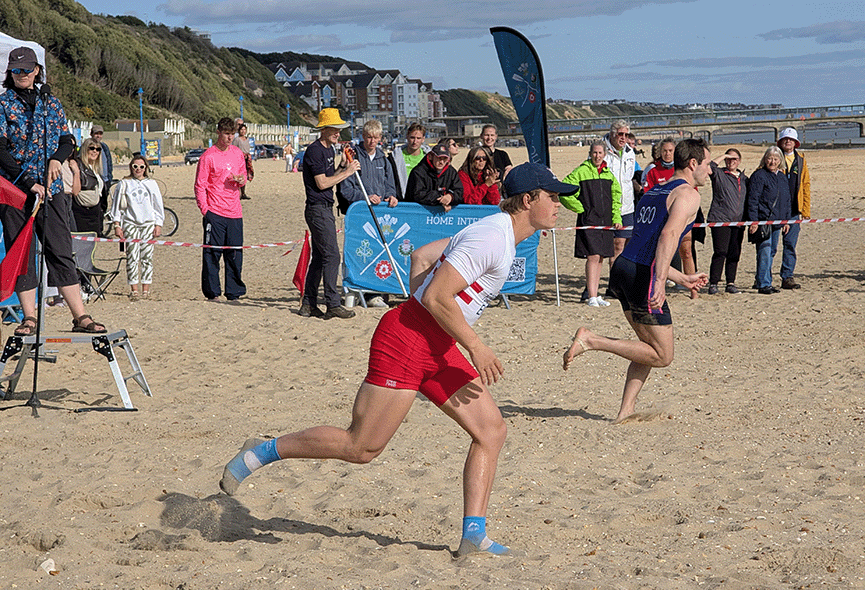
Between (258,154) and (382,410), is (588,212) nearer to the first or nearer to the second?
(382,410)

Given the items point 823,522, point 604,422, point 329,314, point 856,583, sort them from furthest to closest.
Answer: point 329,314 → point 604,422 → point 823,522 → point 856,583

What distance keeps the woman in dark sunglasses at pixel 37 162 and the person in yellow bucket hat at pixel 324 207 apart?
11.0 feet

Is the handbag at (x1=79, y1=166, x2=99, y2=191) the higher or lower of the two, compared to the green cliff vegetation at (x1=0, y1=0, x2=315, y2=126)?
lower

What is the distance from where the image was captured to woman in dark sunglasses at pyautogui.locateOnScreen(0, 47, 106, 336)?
6.32 meters

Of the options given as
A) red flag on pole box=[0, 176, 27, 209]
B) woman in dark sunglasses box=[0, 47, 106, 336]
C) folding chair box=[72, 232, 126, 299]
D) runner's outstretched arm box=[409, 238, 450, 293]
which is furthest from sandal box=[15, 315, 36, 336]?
runner's outstretched arm box=[409, 238, 450, 293]

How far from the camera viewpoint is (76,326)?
6746 mm

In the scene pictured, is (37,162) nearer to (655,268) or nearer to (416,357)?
(416,357)

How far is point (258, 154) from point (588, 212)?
2409 inches

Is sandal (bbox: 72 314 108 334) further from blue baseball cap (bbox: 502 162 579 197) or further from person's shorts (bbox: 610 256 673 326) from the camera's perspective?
blue baseball cap (bbox: 502 162 579 197)

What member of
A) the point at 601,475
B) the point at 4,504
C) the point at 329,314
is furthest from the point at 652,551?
the point at 329,314

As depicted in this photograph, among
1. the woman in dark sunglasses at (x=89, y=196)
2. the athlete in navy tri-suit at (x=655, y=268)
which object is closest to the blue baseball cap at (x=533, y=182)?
the athlete in navy tri-suit at (x=655, y=268)

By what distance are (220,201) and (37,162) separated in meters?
4.02

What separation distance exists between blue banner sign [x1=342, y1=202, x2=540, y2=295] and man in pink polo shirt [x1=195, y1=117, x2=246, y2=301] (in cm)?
132

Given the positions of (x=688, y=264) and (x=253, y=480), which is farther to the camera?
(x=688, y=264)
